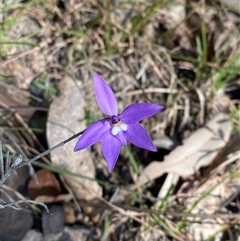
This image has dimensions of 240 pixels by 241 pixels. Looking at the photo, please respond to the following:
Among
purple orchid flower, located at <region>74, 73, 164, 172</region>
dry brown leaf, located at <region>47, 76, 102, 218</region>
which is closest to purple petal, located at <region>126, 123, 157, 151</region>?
purple orchid flower, located at <region>74, 73, 164, 172</region>

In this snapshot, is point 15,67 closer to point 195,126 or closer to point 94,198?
point 94,198

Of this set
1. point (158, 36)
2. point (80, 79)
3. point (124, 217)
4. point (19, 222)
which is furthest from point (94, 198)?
point (158, 36)

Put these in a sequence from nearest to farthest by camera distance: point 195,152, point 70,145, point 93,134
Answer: point 93,134 → point 70,145 → point 195,152

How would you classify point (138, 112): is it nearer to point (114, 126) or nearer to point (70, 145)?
point (114, 126)

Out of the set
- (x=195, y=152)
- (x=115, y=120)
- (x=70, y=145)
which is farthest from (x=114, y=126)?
(x=195, y=152)

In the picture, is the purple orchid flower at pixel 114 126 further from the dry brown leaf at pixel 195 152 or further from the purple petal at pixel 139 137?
the dry brown leaf at pixel 195 152
